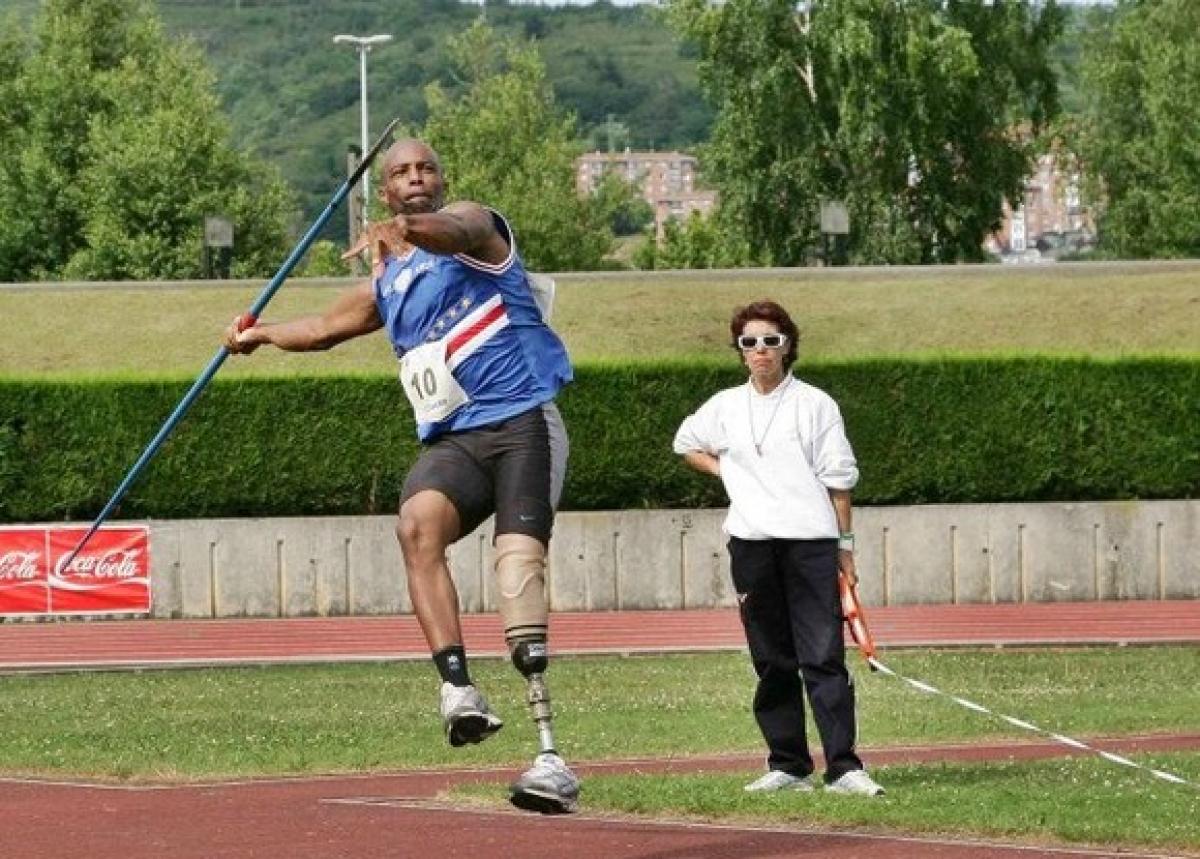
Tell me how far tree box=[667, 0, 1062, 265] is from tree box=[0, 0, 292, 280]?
10.7 metres

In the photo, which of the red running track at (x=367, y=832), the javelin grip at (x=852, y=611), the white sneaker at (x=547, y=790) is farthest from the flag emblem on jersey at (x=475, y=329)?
the javelin grip at (x=852, y=611)

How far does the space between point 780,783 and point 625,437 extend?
19442mm

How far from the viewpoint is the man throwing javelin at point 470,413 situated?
9703 millimetres

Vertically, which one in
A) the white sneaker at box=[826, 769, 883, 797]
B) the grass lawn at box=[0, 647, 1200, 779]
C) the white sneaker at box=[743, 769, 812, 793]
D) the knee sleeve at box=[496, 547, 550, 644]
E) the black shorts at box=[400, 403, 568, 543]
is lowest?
the grass lawn at box=[0, 647, 1200, 779]

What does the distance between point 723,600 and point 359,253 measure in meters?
20.7

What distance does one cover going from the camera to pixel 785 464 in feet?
38.8

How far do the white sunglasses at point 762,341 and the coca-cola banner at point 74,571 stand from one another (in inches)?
681

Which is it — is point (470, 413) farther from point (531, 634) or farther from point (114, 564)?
point (114, 564)

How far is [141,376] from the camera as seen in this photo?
3164 centimetres

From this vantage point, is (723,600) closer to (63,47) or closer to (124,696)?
(124,696)

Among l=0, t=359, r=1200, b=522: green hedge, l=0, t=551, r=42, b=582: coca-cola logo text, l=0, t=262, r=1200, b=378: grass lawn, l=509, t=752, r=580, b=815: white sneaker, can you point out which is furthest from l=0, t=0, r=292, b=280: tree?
l=509, t=752, r=580, b=815: white sneaker

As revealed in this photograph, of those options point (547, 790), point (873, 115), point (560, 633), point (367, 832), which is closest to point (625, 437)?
point (560, 633)

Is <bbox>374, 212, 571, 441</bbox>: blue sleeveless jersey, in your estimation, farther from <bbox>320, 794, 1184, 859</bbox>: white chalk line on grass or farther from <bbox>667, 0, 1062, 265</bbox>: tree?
<bbox>667, 0, 1062, 265</bbox>: tree

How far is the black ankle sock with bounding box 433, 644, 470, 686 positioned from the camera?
9.87 m
